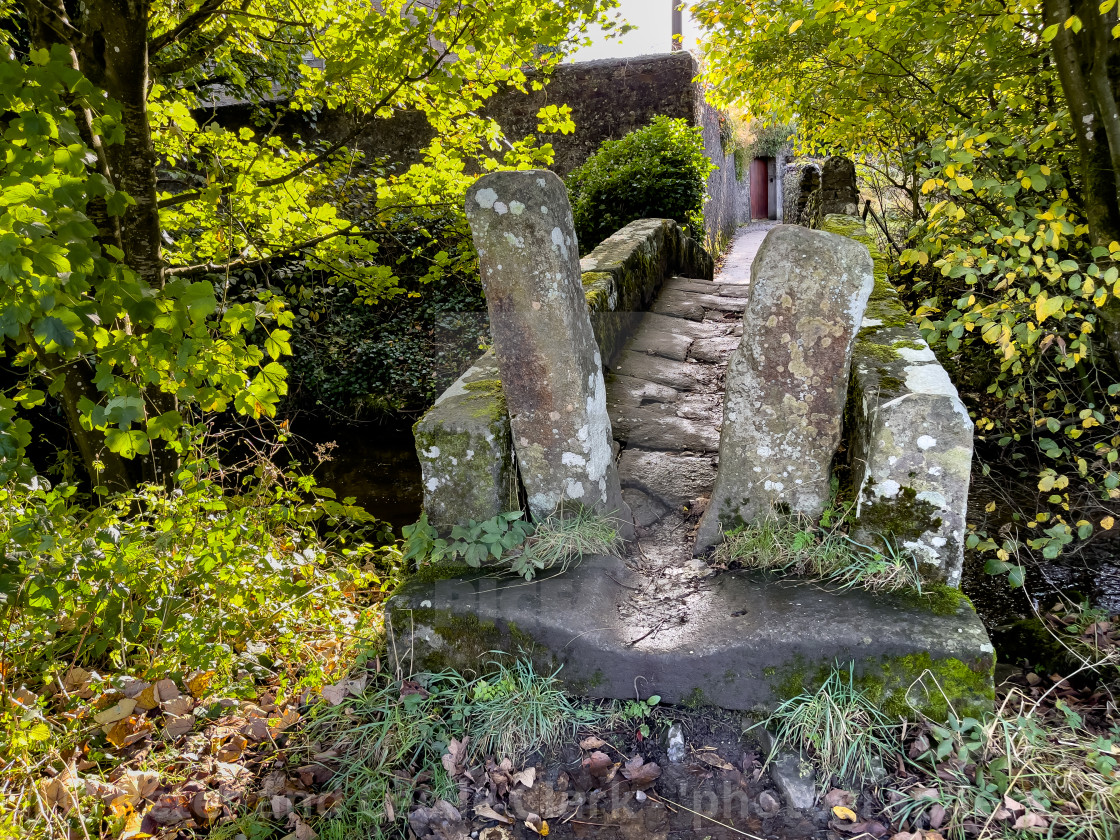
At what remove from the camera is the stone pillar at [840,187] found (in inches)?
291

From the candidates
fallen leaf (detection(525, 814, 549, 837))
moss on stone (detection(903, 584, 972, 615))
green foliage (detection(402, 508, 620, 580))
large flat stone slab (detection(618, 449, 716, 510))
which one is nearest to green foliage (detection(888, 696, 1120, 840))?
moss on stone (detection(903, 584, 972, 615))

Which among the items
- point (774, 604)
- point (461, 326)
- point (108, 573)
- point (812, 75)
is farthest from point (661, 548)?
point (461, 326)

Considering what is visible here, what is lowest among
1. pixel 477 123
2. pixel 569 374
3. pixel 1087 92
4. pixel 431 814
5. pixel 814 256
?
pixel 431 814

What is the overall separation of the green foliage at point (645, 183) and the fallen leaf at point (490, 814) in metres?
7.40

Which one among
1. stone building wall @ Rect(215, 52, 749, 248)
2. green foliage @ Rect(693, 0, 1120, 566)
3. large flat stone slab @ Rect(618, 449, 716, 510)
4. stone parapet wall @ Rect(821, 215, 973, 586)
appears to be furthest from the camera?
stone building wall @ Rect(215, 52, 749, 248)

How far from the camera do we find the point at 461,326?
919 centimetres

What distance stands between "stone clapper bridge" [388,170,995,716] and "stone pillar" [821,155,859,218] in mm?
5144

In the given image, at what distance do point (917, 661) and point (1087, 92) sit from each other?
2627 mm

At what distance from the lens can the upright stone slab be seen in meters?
2.48

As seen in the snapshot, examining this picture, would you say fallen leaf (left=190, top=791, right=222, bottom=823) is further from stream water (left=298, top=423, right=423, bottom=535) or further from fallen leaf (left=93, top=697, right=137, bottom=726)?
stream water (left=298, top=423, right=423, bottom=535)

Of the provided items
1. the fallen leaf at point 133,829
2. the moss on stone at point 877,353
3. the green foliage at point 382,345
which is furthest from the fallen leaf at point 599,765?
the green foliage at point 382,345

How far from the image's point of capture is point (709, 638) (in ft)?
7.70

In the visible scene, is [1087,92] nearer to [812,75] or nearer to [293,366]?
[812,75]

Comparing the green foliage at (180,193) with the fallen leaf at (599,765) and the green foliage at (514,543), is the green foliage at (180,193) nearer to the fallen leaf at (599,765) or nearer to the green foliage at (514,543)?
the green foliage at (514,543)
